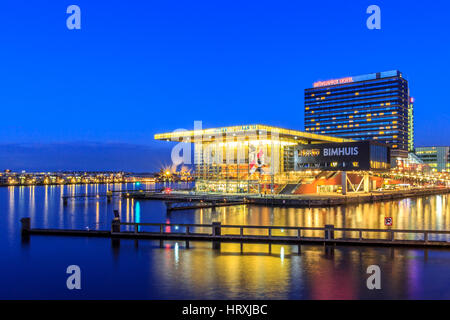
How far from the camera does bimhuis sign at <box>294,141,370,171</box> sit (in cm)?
9494

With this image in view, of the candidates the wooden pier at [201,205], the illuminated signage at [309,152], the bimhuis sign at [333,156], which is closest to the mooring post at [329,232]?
the wooden pier at [201,205]

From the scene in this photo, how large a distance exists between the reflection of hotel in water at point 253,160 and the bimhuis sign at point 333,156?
0.73 ft

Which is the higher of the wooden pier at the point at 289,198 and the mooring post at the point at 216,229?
the mooring post at the point at 216,229

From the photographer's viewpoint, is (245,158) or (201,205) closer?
(201,205)

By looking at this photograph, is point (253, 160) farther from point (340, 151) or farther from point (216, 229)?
point (216, 229)

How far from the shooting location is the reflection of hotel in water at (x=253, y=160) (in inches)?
3794

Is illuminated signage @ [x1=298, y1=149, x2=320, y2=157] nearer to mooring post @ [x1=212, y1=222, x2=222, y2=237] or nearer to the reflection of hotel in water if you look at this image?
the reflection of hotel in water

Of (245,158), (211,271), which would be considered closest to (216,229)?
(211,271)

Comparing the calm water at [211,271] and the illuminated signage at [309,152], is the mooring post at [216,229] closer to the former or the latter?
the calm water at [211,271]

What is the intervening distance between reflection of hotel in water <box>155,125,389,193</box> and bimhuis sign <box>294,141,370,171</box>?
0.73 feet

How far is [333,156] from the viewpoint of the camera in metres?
97.3

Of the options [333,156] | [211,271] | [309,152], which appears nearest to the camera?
[211,271]

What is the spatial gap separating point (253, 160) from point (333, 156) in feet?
59.0
